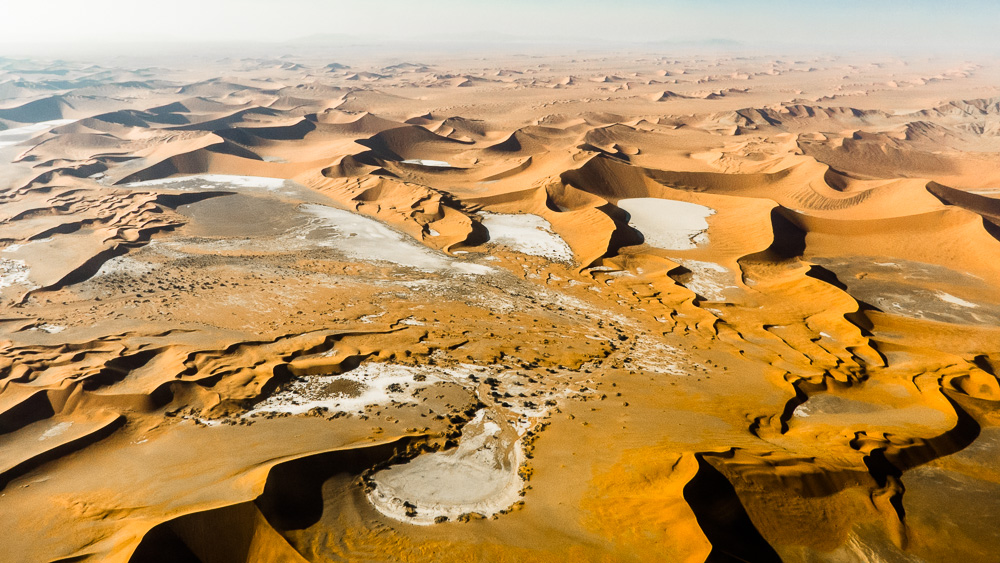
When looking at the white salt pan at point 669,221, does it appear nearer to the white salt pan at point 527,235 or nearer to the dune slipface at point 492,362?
the dune slipface at point 492,362

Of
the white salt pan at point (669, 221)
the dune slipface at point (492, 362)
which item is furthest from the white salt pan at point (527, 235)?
the white salt pan at point (669, 221)

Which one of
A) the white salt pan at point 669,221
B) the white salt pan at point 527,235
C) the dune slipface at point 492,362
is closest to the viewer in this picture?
the dune slipface at point 492,362

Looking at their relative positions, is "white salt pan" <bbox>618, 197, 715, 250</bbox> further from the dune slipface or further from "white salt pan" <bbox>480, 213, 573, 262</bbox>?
"white salt pan" <bbox>480, 213, 573, 262</bbox>

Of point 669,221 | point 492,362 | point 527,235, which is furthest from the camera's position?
point 669,221

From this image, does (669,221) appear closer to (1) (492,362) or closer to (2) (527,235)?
(2) (527,235)

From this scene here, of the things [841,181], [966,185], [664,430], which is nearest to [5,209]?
[664,430]

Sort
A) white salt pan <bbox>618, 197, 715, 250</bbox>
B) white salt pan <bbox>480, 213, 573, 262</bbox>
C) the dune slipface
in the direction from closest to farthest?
the dune slipface < white salt pan <bbox>480, 213, 573, 262</bbox> < white salt pan <bbox>618, 197, 715, 250</bbox>

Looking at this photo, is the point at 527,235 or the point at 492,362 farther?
the point at 527,235

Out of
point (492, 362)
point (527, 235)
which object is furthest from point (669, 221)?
point (492, 362)

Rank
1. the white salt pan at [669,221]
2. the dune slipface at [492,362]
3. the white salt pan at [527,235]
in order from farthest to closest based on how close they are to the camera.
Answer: the white salt pan at [669,221] < the white salt pan at [527,235] < the dune slipface at [492,362]

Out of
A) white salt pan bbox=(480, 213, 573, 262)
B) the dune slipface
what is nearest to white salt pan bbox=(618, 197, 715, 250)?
the dune slipface
